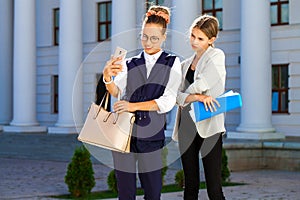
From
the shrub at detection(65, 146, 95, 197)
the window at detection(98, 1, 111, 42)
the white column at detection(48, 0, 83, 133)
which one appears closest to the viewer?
the shrub at detection(65, 146, 95, 197)

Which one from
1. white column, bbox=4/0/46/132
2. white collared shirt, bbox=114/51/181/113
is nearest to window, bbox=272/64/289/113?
white column, bbox=4/0/46/132

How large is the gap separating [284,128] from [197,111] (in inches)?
583

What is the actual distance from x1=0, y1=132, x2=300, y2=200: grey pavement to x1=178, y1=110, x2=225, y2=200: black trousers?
746mm

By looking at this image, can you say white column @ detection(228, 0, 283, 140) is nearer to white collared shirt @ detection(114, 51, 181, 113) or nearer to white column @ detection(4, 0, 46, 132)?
white column @ detection(4, 0, 46, 132)

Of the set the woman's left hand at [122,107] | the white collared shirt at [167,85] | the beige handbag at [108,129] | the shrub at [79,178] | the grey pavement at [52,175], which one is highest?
the white collared shirt at [167,85]

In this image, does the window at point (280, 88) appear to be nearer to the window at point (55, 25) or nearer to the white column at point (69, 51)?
the white column at point (69, 51)

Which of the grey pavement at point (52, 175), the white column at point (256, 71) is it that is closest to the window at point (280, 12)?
the white column at point (256, 71)

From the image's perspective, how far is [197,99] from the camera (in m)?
4.77

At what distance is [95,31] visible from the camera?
971 inches

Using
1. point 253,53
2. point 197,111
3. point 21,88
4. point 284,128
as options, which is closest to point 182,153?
point 197,111

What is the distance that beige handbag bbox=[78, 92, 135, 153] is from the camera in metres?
4.35

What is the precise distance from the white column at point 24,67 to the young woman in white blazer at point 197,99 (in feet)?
63.5

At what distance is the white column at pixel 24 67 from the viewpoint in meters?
23.8

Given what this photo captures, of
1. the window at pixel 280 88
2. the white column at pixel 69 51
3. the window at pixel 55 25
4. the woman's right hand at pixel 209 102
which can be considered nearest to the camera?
the woman's right hand at pixel 209 102
